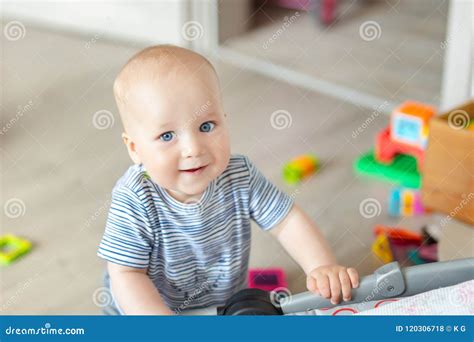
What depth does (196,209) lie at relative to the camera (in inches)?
38.2

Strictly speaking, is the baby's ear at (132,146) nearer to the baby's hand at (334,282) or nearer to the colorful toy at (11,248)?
the baby's hand at (334,282)

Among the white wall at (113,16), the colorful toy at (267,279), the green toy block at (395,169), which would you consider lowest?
the colorful toy at (267,279)

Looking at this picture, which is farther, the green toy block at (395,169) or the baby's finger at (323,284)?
the green toy block at (395,169)

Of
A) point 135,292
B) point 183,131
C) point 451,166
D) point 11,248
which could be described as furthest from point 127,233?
point 451,166

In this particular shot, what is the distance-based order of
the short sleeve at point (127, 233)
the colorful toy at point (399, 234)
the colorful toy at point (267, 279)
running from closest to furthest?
the short sleeve at point (127, 233) → the colorful toy at point (267, 279) → the colorful toy at point (399, 234)

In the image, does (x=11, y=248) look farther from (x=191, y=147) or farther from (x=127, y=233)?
(x=191, y=147)

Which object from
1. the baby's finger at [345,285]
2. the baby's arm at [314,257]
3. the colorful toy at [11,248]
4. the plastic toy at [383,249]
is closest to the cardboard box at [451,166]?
the plastic toy at [383,249]

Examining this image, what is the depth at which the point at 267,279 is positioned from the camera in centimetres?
134

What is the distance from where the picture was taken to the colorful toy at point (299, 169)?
168 cm

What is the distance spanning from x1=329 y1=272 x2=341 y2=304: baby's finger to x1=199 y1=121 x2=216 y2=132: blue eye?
0.69ft
